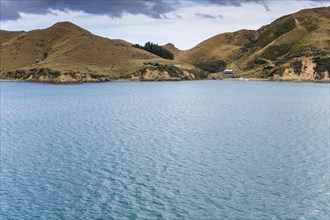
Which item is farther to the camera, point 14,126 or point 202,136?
point 14,126

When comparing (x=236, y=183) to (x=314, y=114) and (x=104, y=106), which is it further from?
(x=104, y=106)

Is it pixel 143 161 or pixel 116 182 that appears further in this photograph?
pixel 143 161

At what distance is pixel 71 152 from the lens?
202ft

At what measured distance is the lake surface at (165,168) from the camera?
38812mm

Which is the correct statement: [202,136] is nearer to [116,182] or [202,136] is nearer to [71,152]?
[71,152]

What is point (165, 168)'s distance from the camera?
51.9 m

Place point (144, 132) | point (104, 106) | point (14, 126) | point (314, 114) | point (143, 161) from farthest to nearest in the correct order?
point (104, 106) → point (314, 114) → point (14, 126) → point (144, 132) → point (143, 161)

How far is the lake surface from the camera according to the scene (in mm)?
38812

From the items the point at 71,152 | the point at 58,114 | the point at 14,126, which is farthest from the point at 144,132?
the point at 58,114

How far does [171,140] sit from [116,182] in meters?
25.5

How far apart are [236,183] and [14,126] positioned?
5832 cm

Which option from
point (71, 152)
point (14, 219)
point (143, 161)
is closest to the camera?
point (14, 219)

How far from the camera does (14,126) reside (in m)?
87.1

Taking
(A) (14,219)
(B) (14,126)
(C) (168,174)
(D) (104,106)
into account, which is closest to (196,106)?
(D) (104,106)
